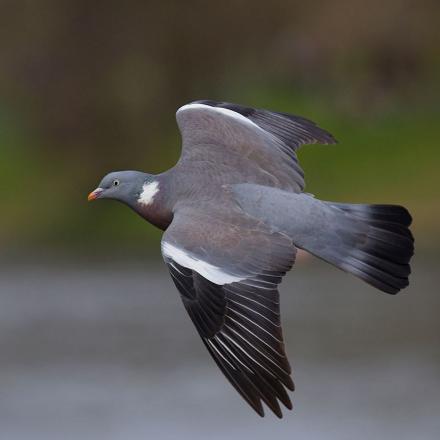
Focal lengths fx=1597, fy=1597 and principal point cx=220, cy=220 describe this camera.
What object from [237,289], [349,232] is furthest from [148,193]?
[349,232]

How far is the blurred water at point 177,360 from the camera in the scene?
49.2 ft

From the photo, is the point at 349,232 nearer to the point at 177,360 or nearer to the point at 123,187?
the point at 123,187

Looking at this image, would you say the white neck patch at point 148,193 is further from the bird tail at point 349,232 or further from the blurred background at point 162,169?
the blurred background at point 162,169

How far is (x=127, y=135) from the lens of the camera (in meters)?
22.4

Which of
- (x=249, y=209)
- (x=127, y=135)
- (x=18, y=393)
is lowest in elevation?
(x=18, y=393)

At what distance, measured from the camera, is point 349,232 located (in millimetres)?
8453

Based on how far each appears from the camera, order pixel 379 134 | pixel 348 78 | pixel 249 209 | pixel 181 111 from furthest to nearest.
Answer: pixel 348 78 < pixel 379 134 < pixel 181 111 < pixel 249 209

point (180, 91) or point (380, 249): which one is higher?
point (380, 249)

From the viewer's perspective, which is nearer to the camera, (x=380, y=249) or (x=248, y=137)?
(x=380, y=249)

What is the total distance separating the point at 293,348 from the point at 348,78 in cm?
754

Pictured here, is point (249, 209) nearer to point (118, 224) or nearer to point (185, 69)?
point (118, 224)

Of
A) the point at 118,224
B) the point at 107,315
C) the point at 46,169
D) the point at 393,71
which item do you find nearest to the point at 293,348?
the point at 107,315

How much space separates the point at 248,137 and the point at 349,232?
44.8 inches

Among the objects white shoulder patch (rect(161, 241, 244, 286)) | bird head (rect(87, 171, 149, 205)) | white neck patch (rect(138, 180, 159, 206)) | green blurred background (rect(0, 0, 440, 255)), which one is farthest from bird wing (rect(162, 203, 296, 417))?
green blurred background (rect(0, 0, 440, 255))
